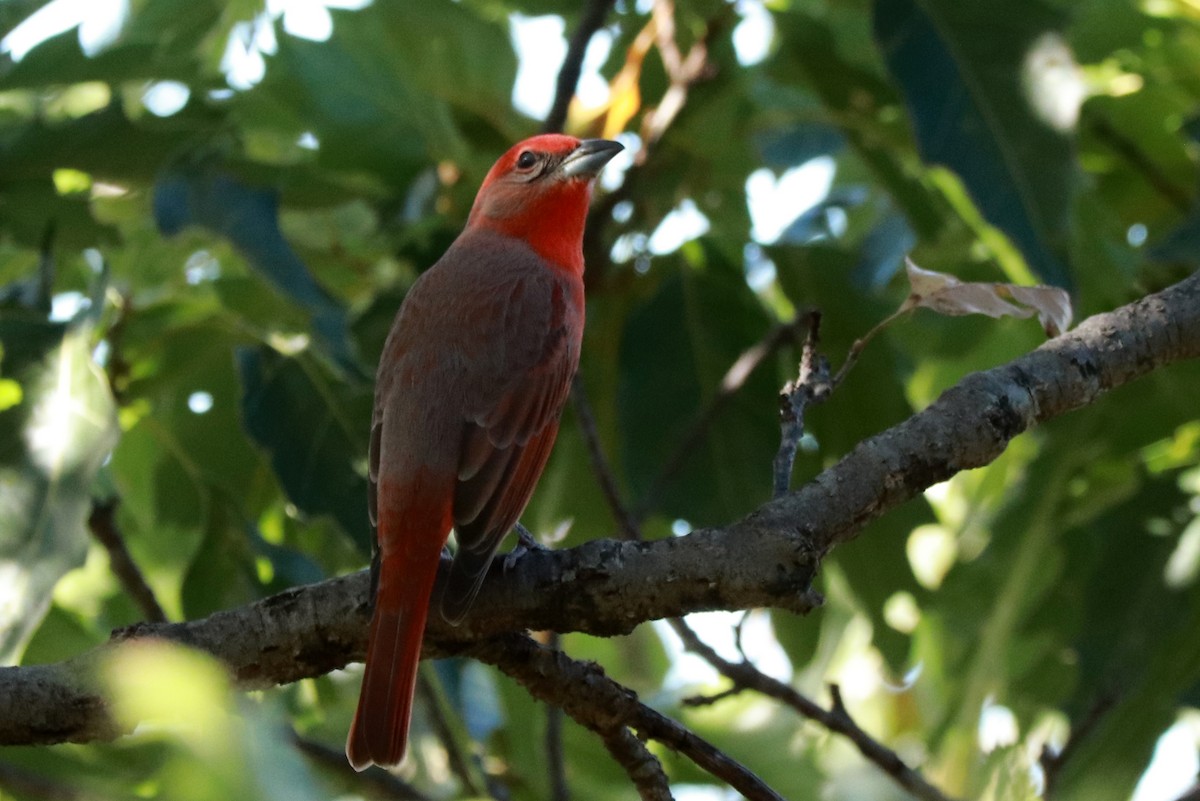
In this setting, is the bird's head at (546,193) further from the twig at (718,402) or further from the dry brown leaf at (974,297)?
the dry brown leaf at (974,297)

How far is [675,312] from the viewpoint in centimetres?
433

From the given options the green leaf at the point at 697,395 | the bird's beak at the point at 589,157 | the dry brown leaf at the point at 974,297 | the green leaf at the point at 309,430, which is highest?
the dry brown leaf at the point at 974,297

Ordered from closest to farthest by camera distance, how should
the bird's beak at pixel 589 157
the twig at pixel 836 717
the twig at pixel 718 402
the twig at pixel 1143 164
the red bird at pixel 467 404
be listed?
the red bird at pixel 467 404 < the twig at pixel 836 717 < the twig at pixel 718 402 < the bird's beak at pixel 589 157 < the twig at pixel 1143 164

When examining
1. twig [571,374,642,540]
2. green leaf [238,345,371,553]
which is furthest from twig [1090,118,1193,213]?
green leaf [238,345,371,553]

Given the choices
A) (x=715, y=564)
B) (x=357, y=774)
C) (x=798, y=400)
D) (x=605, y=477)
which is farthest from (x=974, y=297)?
(x=357, y=774)

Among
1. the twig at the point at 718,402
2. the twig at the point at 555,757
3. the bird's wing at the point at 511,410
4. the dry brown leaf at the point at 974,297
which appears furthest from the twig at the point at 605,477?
the dry brown leaf at the point at 974,297

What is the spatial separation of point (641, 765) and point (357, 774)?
4.96 ft

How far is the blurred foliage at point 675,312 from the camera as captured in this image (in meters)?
3.80

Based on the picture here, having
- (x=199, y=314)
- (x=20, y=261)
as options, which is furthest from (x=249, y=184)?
(x=20, y=261)

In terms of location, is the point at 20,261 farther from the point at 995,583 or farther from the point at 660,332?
the point at 995,583

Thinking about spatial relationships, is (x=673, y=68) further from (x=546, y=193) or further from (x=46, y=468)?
(x=46, y=468)

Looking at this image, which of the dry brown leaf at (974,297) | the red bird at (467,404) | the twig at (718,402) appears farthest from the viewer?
Result: the twig at (718,402)

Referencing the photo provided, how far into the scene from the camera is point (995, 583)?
4.32 meters

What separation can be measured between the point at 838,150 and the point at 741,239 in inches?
48.0
